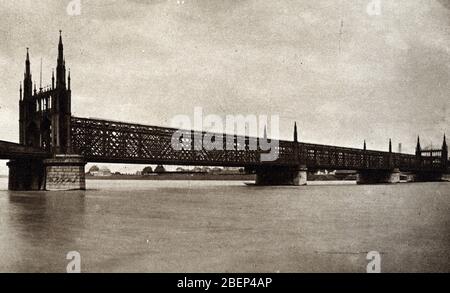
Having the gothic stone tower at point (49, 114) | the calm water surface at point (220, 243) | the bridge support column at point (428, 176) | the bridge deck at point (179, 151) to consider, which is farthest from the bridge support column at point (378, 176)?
the calm water surface at point (220, 243)

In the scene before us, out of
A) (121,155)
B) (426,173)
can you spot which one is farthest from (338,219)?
(426,173)

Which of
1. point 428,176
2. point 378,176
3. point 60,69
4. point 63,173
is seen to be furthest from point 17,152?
point 428,176

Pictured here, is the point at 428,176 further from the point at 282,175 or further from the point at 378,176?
the point at 282,175

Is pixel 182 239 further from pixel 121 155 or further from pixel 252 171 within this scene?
pixel 252 171

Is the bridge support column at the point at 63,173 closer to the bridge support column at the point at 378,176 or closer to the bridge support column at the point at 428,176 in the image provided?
the bridge support column at the point at 378,176

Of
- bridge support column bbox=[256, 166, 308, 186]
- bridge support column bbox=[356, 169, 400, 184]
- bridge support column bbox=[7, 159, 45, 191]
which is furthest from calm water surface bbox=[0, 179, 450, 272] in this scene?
bridge support column bbox=[356, 169, 400, 184]

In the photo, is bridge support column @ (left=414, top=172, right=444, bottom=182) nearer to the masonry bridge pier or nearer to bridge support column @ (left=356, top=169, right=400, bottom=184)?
bridge support column @ (left=356, top=169, right=400, bottom=184)
